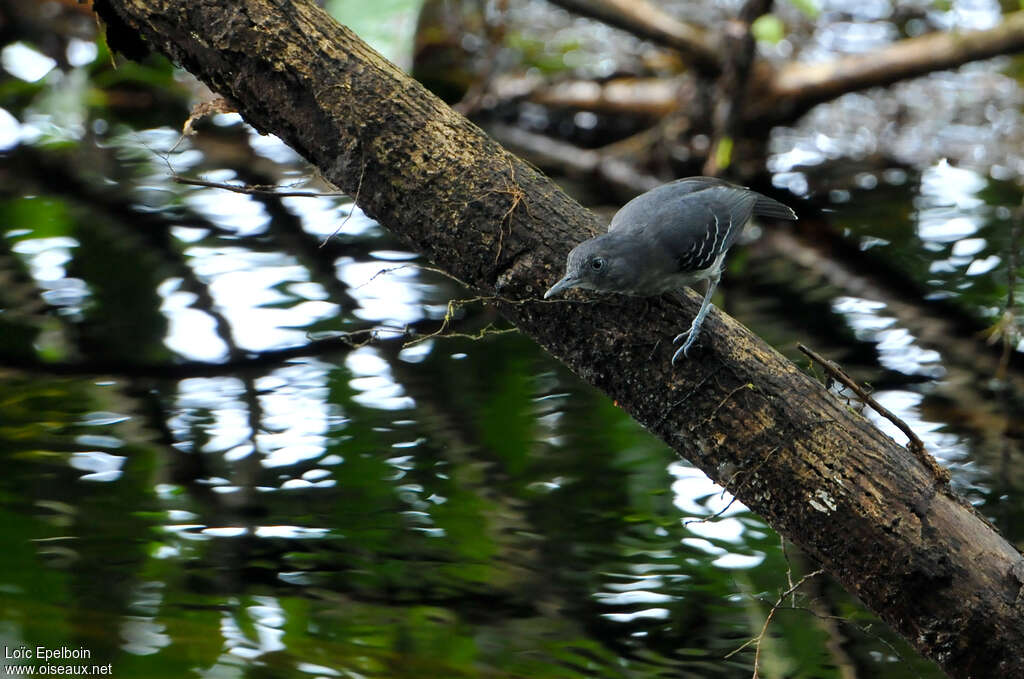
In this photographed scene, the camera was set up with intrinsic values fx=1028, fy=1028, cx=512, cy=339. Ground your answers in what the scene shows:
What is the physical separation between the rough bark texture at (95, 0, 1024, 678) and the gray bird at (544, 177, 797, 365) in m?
0.09

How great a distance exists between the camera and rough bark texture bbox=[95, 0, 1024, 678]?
2.15 m

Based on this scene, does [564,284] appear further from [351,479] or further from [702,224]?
[351,479]

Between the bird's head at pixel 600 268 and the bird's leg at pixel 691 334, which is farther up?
the bird's head at pixel 600 268

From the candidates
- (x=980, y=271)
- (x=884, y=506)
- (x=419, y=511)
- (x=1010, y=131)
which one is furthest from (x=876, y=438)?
(x=1010, y=131)

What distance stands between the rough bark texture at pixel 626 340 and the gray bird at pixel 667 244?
9cm

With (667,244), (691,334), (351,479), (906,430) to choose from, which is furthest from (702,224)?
(351,479)

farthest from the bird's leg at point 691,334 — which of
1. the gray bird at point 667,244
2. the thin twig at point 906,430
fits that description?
the thin twig at point 906,430

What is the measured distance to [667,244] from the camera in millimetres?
2264

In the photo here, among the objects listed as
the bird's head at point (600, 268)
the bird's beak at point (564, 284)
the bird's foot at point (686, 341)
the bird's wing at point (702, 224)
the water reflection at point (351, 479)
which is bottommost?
the water reflection at point (351, 479)

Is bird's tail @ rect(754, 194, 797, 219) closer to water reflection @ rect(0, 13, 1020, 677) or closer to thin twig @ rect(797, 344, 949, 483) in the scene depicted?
thin twig @ rect(797, 344, 949, 483)

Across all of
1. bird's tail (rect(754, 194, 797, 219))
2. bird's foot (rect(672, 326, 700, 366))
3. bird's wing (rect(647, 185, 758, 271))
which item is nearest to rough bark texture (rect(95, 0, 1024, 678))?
bird's foot (rect(672, 326, 700, 366))

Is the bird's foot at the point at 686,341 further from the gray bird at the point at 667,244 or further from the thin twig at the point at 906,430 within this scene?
the thin twig at the point at 906,430

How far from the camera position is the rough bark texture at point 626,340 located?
215 cm

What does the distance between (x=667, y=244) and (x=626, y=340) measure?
0.75 ft
